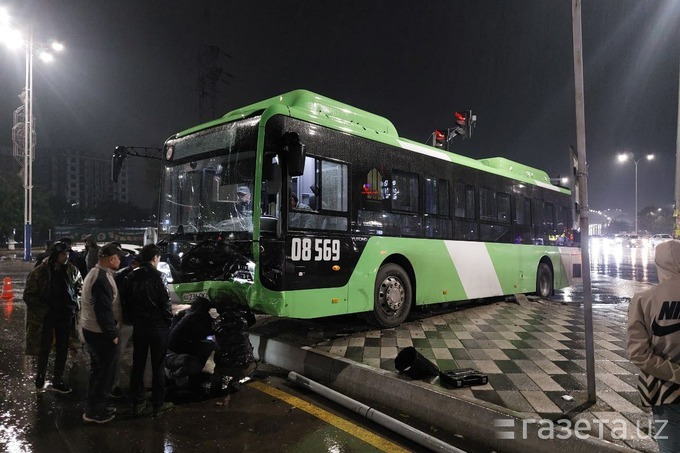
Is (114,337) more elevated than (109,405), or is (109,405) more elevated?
(114,337)

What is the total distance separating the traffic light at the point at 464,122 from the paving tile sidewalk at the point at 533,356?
6.04 meters

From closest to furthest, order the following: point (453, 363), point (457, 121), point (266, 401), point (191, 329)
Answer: point (266, 401), point (191, 329), point (453, 363), point (457, 121)

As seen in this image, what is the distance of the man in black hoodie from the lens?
4.32m

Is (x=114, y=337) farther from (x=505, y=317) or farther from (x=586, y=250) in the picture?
(x=505, y=317)

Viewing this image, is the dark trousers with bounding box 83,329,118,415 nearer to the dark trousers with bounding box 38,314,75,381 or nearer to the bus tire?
the dark trousers with bounding box 38,314,75,381

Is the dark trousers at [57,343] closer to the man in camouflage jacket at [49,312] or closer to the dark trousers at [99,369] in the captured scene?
the man in camouflage jacket at [49,312]

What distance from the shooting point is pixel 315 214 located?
622 centimetres

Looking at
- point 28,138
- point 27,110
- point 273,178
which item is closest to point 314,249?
point 273,178

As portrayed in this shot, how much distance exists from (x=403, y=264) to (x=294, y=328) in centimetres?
229

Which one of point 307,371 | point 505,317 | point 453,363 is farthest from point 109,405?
point 505,317

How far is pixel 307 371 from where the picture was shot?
5.68 m

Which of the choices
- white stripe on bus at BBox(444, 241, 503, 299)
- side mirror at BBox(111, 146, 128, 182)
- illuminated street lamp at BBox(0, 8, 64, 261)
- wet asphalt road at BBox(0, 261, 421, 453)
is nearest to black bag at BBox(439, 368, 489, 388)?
wet asphalt road at BBox(0, 261, 421, 453)

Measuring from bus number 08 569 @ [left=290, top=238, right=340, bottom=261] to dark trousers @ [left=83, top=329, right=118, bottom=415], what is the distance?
94.5 inches

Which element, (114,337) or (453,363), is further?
(453,363)
